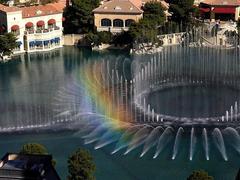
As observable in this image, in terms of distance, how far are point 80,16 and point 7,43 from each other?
22.4 ft

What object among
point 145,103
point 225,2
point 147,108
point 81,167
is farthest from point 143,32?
point 81,167

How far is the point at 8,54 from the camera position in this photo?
136ft

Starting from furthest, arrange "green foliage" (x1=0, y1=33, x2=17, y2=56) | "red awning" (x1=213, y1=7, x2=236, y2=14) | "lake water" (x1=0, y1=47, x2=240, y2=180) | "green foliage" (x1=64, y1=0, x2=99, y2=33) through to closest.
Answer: "red awning" (x1=213, y1=7, x2=236, y2=14) < "green foliage" (x1=64, y1=0, x2=99, y2=33) < "green foliage" (x1=0, y1=33, x2=17, y2=56) < "lake water" (x1=0, y1=47, x2=240, y2=180)

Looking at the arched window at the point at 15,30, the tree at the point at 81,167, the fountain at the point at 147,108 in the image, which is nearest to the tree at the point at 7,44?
the arched window at the point at 15,30

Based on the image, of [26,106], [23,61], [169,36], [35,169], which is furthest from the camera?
[169,36]

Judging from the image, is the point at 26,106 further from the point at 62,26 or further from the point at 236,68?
the point at 62,26

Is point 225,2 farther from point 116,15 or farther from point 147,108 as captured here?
point 147,108

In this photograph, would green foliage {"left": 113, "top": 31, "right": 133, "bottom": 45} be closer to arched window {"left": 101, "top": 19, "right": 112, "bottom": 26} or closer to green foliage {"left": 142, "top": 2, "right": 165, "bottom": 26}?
arched window {"left": 101, "top": 19, "right": 112, "bottom": 26}

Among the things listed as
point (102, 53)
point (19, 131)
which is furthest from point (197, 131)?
point (102, 53)

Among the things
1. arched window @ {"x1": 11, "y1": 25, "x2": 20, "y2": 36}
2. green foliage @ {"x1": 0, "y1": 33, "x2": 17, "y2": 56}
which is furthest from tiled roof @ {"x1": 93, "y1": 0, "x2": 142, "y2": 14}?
green foliage @ {"x1": 0, "y1": 33, "x2": 17, "y2": 56}

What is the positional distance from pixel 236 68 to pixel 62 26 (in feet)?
48.3

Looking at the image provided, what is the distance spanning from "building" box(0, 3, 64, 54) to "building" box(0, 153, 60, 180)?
87.4ft

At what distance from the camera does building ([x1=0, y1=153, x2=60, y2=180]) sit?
1638cm

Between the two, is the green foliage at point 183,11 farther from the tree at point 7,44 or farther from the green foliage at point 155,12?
the tree at point 7,44
